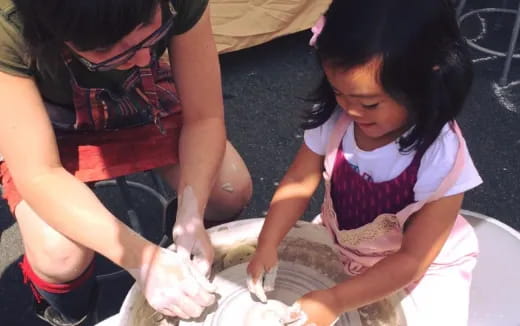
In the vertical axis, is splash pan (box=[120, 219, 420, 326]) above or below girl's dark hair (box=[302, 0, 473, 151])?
below

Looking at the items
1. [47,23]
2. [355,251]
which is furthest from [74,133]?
[355,251]

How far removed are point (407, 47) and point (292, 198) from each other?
0.43m

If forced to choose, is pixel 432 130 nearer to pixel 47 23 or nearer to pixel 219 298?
pixel 219 298

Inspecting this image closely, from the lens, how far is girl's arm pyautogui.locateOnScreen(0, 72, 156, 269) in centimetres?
119

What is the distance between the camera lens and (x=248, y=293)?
124cm

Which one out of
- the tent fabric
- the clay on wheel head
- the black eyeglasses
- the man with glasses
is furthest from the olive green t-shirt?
the tent fabric

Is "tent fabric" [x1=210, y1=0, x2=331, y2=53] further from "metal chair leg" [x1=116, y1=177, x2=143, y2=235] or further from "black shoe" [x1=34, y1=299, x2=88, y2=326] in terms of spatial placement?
"black shoe" [x1=34, y1=299, x2=88, y2=326]

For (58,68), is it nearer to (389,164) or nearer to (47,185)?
(47,185)

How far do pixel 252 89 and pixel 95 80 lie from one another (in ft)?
3.77

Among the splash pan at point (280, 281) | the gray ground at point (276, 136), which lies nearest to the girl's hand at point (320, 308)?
the splash pan at point (280, 281)

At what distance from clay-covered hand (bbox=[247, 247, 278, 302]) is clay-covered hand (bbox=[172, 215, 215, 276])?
87 millimetres

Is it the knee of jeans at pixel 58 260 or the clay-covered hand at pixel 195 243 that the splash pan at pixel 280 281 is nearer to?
the clay-covered hand at pixel 195 243

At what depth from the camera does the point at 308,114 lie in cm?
127

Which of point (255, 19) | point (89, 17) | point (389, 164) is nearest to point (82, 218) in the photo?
point (89, 17)
